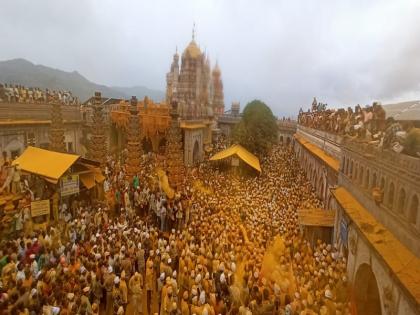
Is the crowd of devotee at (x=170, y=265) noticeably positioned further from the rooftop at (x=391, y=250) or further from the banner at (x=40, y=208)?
the rooftop at (x=391, y=250)

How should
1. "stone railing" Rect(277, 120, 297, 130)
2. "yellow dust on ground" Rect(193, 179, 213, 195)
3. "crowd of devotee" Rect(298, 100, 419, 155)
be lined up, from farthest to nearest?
"stone railing" Rect(277, 120, 297, 130)
"yellow dust on ground" Rect(193, 179, 213, 195)
"crowd of devotee" Rect(298, 100, 419, 155)

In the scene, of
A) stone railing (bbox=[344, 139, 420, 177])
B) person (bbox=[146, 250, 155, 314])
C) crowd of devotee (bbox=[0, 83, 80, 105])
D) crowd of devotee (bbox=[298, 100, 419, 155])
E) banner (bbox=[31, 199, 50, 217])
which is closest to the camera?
stone railing (bbox=[344, 139, 420, 177])

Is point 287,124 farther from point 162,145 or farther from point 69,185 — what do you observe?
point 69,185

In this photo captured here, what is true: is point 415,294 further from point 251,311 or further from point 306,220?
point 306,220

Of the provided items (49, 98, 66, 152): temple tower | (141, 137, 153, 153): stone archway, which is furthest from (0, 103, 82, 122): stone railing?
(141, 137, 153, 153): stone archway

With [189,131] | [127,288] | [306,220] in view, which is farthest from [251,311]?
[189,131]

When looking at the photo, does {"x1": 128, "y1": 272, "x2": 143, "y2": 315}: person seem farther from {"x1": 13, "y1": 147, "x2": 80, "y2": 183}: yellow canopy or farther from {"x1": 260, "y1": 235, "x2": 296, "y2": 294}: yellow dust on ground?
{"x1": 13, "y1": 147, "x2": 80, "y2": 183}: yellow canopy

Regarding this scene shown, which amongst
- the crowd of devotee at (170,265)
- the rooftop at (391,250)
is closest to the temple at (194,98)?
the crowd of devotee at (170,265)
